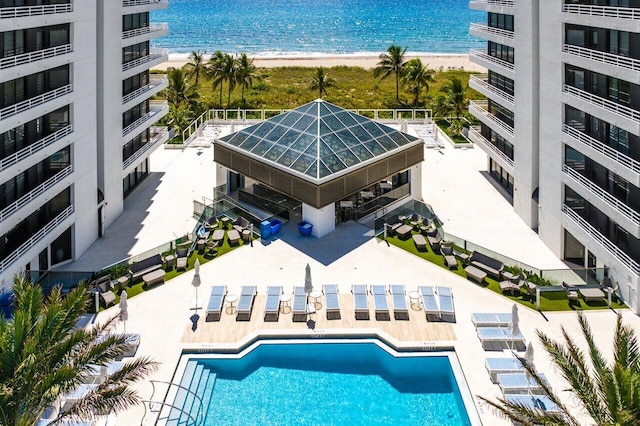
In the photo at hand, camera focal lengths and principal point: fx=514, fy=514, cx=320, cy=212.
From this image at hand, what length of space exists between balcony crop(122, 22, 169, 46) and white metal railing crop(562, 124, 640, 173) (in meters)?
28.2

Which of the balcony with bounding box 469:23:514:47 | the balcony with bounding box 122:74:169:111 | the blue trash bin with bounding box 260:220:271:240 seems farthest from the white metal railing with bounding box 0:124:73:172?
the balcony with bounding box 469:23:514:47

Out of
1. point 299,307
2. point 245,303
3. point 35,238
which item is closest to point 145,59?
point 35,238

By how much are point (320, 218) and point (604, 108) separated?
15.7 meters

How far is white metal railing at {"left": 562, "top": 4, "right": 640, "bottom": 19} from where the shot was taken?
22.3 metres

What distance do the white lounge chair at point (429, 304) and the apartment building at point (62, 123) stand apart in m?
18.3

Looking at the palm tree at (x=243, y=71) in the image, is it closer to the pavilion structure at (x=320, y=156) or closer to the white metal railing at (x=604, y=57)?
the pavilion structure at (x=320, y=156)

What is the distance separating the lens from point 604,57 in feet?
81.3

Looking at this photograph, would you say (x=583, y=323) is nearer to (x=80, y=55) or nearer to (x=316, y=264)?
(x=316, y=264)

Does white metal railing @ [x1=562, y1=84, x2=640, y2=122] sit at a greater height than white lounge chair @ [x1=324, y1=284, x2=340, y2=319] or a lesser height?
greater

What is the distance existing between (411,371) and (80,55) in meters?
23.7

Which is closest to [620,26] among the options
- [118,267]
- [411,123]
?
[118,267]

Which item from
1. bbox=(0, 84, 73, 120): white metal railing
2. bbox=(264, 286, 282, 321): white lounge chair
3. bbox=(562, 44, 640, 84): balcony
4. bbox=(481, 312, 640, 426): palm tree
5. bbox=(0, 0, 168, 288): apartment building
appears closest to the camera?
bbox=(481, 312, 640, 426): palm tree

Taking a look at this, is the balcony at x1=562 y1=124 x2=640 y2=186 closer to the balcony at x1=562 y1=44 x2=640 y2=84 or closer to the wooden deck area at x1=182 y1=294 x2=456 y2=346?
the balcony at x1=562 y1=44 x2=640 y2=84

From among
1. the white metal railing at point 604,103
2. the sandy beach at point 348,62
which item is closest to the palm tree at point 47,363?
the white metal railing at point 604,103
